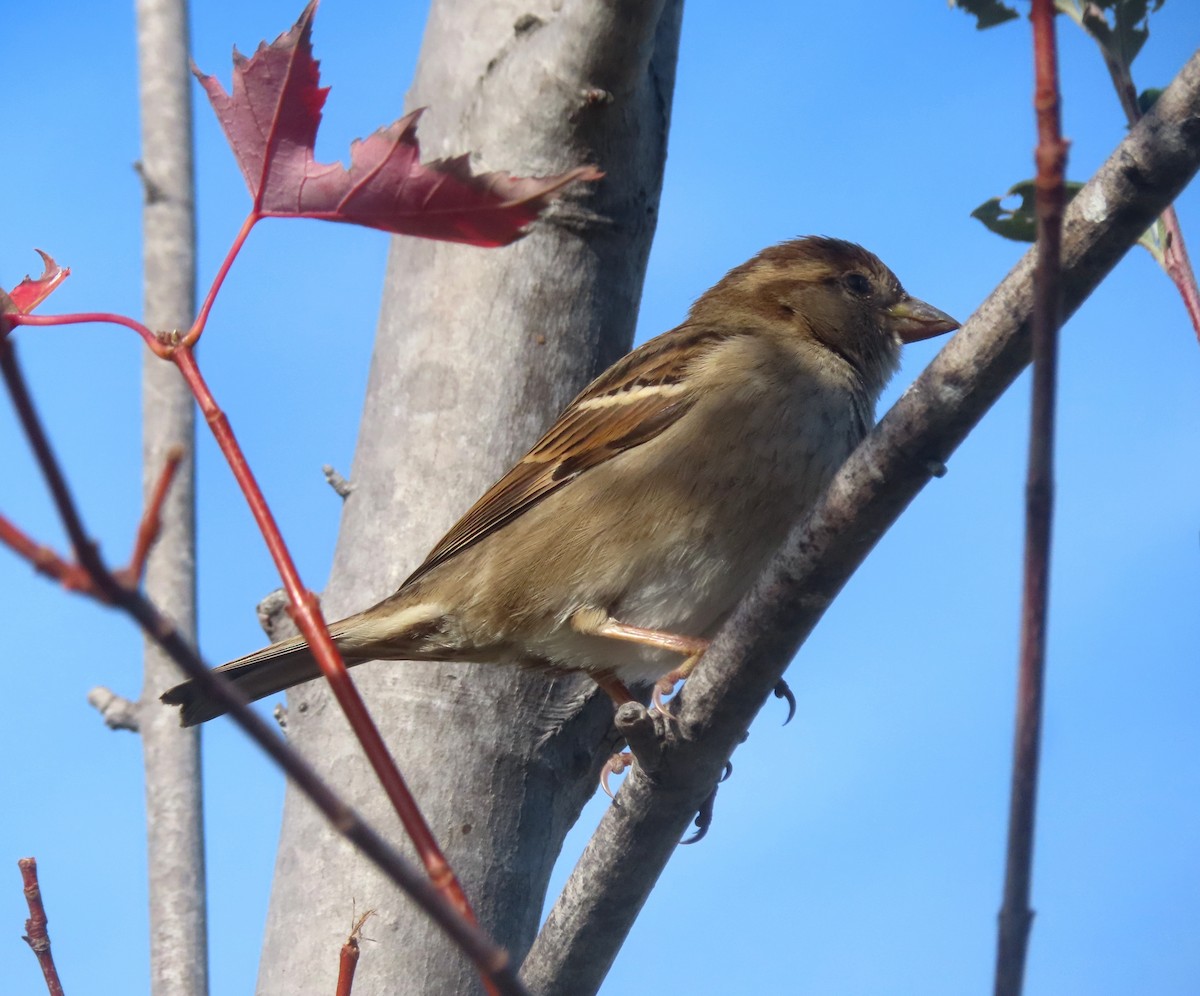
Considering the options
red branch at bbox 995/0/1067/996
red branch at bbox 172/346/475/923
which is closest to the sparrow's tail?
red branch at bbox 172/346/475/923

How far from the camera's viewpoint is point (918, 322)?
3.78 m

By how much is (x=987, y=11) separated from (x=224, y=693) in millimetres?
1889

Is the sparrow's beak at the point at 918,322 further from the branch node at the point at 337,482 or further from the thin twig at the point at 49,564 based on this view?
the thin twig at the point at 49,564

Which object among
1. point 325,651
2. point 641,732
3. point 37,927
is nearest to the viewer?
point 325,651

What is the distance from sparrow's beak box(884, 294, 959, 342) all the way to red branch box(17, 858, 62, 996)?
2.86 m

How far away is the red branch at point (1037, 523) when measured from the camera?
0.63 metres

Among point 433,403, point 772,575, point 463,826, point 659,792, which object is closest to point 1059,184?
point 772,575

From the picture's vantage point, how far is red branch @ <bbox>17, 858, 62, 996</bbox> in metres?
1.46

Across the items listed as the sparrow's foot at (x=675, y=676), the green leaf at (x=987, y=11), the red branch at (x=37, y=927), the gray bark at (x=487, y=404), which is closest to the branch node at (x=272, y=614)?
the gray bark at (x=487, y=404)

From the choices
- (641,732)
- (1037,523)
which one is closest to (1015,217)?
Result: (641,732)

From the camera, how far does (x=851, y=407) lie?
3201mm

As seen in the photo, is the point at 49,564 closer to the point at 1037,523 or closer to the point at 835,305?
the point at 1037,523

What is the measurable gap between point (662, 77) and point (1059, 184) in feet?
9.06

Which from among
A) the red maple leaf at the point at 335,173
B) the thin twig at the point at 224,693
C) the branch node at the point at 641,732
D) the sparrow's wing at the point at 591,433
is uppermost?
the sparrow's wing at the point at 591,433
